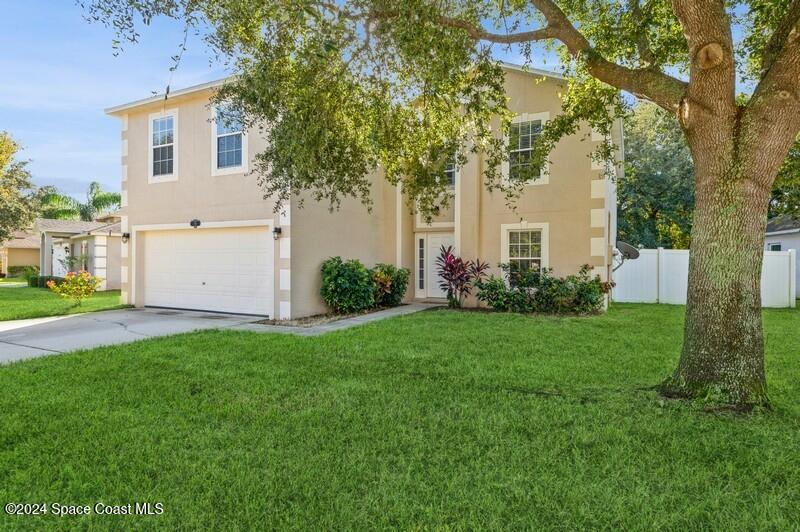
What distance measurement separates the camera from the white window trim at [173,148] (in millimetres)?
11836

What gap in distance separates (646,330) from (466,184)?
18.8 ft

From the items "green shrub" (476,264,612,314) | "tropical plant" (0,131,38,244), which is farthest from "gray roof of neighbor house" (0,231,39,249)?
"green shrub" (476,264,612,314)

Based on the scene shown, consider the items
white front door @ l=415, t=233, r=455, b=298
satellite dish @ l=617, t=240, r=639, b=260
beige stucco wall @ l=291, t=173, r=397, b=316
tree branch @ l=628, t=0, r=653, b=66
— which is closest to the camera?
tree branch @ l=628, t=0, r=653, b=66

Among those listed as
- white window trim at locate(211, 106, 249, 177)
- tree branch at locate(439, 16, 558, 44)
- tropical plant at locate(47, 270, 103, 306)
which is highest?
tree branch at locate(439, 16, 558, 44)

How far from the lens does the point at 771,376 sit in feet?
18.4

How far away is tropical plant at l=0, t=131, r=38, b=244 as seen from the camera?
20.8 metres

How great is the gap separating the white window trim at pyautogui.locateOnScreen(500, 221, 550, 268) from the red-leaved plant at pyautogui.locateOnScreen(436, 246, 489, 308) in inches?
21.8

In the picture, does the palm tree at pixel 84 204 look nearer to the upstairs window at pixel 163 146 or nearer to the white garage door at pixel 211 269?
the upstairs window at pixel 163 146

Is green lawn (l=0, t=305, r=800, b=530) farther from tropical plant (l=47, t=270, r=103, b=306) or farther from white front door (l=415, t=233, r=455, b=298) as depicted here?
white front door (l=415, t=233, r=455, b=298)

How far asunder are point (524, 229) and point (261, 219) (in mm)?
6489

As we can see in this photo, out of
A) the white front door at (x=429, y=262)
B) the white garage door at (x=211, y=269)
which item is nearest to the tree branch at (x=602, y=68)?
the white garage door at (x=211, y=269)

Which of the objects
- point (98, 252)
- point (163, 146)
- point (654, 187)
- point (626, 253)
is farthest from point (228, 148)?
point (654, 187)

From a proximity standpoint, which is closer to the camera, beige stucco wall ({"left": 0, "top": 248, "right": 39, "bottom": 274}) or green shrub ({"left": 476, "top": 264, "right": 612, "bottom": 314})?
green shrub ({"left": 476, "top": 264, "right": 612, "bottom": 314})

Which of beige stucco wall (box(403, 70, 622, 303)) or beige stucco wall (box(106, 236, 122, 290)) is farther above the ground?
beige stucco wall (box(403, 70, 622, 303))
